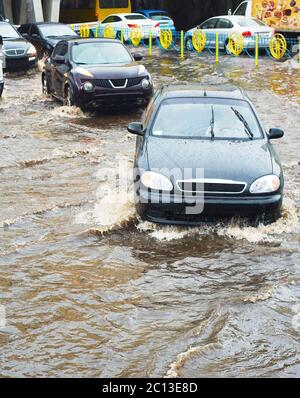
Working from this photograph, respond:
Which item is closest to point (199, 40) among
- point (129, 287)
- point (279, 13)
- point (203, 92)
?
point (279, 13)

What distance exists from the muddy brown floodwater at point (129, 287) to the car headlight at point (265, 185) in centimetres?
42

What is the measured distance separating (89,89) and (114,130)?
1.20 m

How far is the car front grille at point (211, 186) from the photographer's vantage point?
766 cm

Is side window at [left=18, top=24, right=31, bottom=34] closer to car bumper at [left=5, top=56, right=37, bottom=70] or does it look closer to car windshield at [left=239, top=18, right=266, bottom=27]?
car bumper at [left=5, top=56, right=37, bottom=70]

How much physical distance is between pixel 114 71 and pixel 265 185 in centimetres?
778

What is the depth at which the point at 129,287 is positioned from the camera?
680cm

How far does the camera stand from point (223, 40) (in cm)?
2648

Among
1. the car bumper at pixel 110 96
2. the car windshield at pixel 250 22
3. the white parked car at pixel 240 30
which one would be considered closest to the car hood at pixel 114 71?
the car bumper at pixel 110 96

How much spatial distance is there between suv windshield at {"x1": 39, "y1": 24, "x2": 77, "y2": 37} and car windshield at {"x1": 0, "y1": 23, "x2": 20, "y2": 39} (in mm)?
1676

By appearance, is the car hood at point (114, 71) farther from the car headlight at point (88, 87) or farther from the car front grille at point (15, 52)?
the car front grille at point (15, 52)

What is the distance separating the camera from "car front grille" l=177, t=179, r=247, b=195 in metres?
7.66

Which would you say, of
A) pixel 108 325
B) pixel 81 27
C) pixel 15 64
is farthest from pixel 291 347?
pixel 81 27

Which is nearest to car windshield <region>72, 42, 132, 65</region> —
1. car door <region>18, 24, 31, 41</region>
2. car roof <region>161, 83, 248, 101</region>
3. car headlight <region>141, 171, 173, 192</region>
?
car roof <region>161, 83, 248, 101</region>
